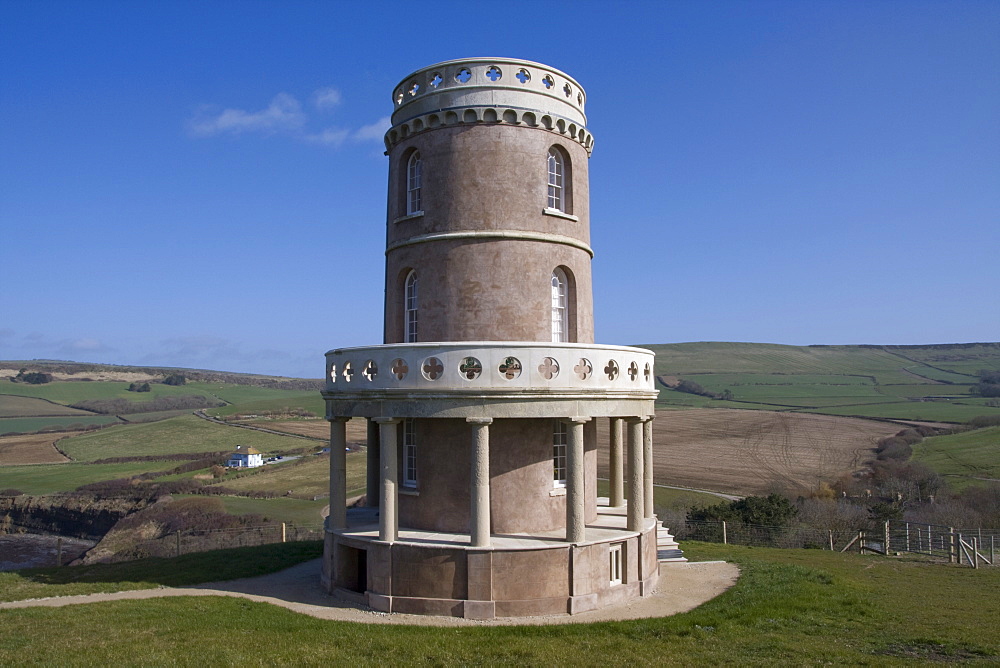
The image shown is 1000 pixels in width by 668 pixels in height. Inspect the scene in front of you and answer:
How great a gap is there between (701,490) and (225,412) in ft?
323

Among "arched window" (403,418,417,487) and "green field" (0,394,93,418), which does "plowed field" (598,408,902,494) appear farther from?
"green field" (0,394,93,418)

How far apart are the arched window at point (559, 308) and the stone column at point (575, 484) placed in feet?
13.1

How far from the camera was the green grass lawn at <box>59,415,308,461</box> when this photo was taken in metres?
91.8

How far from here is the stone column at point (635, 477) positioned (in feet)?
63.2

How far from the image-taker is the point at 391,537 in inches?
696

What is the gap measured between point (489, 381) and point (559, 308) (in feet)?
16.6

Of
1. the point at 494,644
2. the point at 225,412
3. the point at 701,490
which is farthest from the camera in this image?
the point at 225,412

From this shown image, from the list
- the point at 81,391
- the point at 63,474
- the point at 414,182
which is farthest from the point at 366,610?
the point at 81,391

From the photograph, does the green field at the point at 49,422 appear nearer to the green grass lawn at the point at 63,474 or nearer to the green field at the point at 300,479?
the green grass lawn at the point at 63,474

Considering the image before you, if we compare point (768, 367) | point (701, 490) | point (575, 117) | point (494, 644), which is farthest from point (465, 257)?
point (768, 367)

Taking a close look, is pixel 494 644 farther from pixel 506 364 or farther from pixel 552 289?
pixel 552 289

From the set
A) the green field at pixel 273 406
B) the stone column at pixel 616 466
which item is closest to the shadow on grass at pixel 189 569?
the stone column at pixel 616 466

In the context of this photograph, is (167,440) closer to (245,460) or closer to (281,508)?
(245,460)

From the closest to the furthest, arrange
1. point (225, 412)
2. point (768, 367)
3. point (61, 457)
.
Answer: point (61, 457) < point (225, 412) < point (768, 367)
